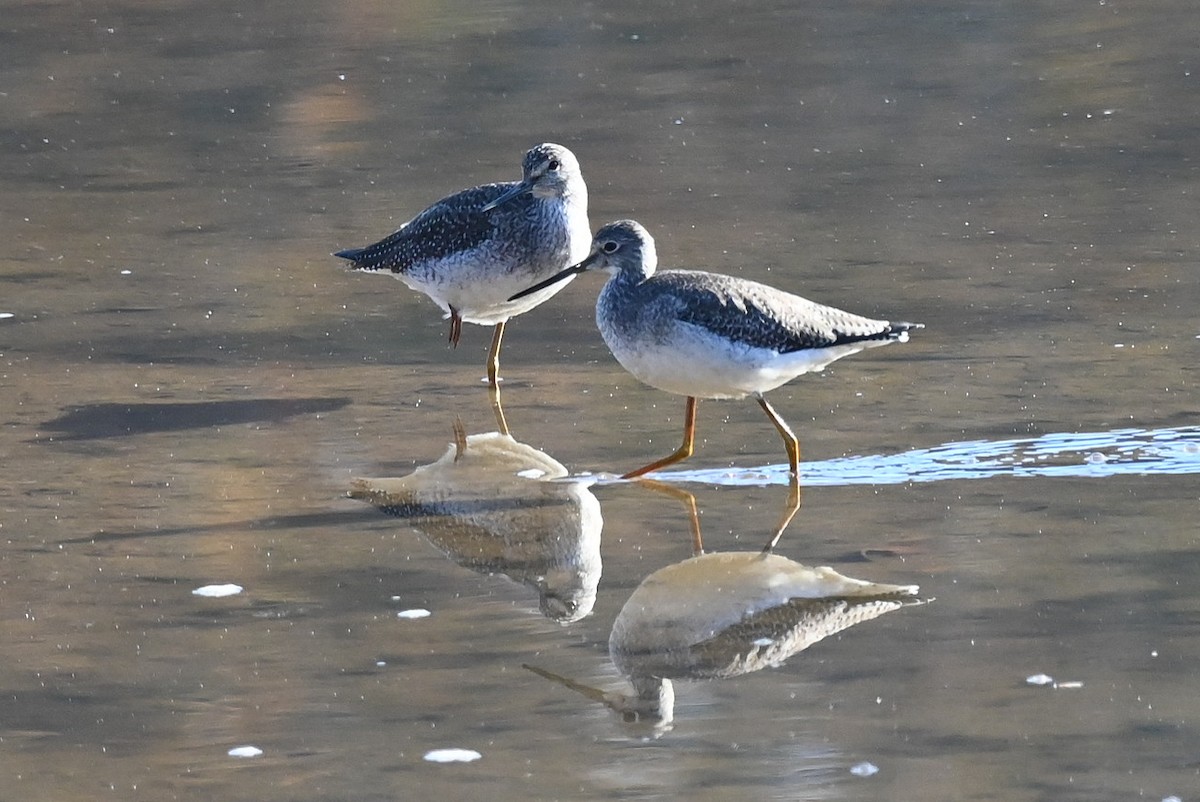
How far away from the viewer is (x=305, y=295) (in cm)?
918

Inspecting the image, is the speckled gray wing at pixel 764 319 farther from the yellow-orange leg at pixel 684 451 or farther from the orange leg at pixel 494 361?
the orange leg at pixel 494 361

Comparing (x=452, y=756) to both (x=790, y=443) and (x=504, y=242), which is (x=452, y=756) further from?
(x=504, y=242)

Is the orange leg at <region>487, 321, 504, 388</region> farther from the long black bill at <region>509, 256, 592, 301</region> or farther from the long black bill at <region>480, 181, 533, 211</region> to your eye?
the long black bill at <region>480, 181, 533, 211</region>

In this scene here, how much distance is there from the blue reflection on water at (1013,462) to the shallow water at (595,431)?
2 centimetres

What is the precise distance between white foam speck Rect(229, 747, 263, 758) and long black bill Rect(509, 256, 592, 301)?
9.17 feet

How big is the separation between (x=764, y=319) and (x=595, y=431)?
1011 mm

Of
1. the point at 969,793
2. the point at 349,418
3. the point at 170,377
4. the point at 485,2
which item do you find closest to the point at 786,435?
the point at 349,418

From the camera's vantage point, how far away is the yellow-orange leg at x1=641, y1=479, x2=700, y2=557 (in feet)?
19.4

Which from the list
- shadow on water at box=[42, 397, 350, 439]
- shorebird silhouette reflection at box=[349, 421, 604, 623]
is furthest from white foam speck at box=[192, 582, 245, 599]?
shadow on water at box=[42, 397, 350, 439]

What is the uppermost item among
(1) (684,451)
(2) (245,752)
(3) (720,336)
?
(3) (720,336)

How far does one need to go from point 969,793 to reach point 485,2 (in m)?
12.6

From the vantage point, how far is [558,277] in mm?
7336

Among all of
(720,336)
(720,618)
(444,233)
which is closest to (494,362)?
(444,233)

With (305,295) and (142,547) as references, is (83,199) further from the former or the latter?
→ (142,547)
